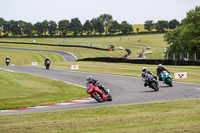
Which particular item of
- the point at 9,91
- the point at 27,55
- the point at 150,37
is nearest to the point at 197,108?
the point at 9,91

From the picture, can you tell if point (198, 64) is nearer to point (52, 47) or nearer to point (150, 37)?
point (52, 47)

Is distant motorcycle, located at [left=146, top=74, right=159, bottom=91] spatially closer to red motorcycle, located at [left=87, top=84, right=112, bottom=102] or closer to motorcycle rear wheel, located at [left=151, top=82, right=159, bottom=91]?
motorcycle rear wheel, located at [left=151, top=82, right=159, bottom=91]

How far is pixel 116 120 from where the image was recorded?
1091cm

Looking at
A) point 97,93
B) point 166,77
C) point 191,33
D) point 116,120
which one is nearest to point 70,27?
point 191,33

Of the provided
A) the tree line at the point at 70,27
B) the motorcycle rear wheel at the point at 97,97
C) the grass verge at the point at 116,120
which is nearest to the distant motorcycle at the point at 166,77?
the motorcycle rear wheel at the point at 97,97

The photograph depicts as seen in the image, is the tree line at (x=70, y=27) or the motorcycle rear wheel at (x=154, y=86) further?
the tree line at (x=70, y=27)

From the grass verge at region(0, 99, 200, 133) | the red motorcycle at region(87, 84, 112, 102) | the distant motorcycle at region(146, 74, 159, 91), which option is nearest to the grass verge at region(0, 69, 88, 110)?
the red motorcycle at region(87, 84, 112, 102)

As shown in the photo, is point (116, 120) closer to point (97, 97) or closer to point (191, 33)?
point (97, 97)

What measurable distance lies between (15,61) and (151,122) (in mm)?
77774

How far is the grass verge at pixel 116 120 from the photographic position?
945cm

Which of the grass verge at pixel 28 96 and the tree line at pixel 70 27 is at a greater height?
the tree line at pixel 70 27

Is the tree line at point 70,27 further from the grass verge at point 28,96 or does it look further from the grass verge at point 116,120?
the grass verge at point 116,120

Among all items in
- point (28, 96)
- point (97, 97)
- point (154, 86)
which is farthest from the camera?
point (154, 86)

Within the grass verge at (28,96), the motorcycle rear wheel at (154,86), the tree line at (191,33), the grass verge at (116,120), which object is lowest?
the grass verge at (28,96)
